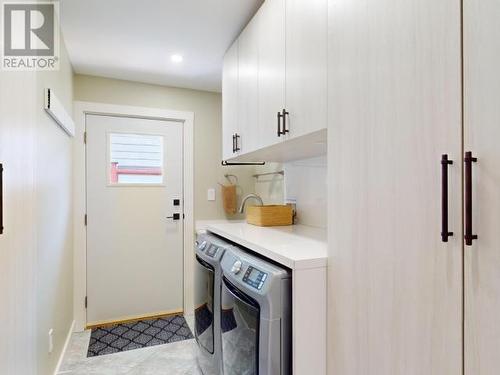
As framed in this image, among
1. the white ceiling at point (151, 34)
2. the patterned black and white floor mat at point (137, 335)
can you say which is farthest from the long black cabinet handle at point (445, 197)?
the patterned black and white floor mat at point (137, 335)

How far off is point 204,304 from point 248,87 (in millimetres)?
1418

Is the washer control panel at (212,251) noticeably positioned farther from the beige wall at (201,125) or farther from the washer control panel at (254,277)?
the beige wall at (201,125)

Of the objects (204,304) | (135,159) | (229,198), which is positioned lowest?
(204,304)

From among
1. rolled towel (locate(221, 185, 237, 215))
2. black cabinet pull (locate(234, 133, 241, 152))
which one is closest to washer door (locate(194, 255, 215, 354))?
black cabinet pull (locate(234, 133, 241, 152))

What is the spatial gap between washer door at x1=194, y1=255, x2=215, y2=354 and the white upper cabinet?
814 mm

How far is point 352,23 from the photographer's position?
1.05 meters

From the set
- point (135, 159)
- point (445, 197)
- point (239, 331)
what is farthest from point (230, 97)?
point (445, 197)

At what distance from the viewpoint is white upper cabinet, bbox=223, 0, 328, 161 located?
1.29 m

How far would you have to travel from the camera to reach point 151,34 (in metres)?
2.11

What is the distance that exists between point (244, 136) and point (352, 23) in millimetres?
1116

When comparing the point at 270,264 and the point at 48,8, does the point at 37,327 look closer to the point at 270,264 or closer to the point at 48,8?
the point at 270,264

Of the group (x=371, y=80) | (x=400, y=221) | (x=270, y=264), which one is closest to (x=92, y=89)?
(x=270, y=264)

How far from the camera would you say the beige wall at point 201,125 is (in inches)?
117

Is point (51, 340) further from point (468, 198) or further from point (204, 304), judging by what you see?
point (468, 198)
